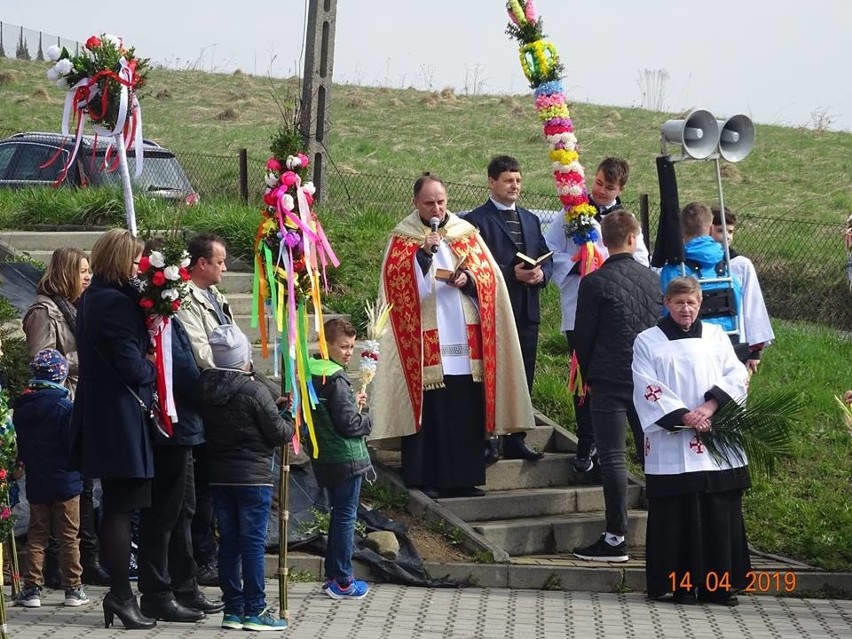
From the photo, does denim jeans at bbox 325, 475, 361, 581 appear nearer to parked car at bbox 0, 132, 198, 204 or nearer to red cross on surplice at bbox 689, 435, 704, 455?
red cross on surplice at bbox 689, 435, 704, 455

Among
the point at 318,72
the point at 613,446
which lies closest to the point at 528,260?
the point at 613,446

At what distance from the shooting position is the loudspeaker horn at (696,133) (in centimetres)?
957

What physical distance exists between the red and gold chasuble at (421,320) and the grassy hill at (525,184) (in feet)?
5.68

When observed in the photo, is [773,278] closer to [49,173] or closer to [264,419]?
[49,173]

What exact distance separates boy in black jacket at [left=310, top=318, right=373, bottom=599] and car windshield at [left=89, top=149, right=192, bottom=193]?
7307 mm

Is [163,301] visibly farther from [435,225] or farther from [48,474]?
[435,225]

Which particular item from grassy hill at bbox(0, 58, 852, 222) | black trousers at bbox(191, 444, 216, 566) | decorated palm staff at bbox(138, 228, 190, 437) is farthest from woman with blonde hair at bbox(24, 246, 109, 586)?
grassy hill at bbox(0, 58, 852, 222)

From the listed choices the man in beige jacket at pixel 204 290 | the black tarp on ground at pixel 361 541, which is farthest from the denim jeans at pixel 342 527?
the man in beige jacket at pixel 204 290

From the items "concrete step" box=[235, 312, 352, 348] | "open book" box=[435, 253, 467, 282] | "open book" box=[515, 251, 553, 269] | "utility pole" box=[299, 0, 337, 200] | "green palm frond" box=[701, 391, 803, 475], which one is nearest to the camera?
"green palm frond" box=[701, 391, 803, 475]

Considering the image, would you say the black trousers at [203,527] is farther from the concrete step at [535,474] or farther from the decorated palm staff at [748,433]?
the decorated palm staff at [748,433]

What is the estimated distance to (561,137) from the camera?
1027cm

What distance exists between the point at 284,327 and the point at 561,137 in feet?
10.5

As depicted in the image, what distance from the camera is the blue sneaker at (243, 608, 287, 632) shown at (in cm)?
742

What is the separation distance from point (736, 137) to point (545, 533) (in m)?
2.94
